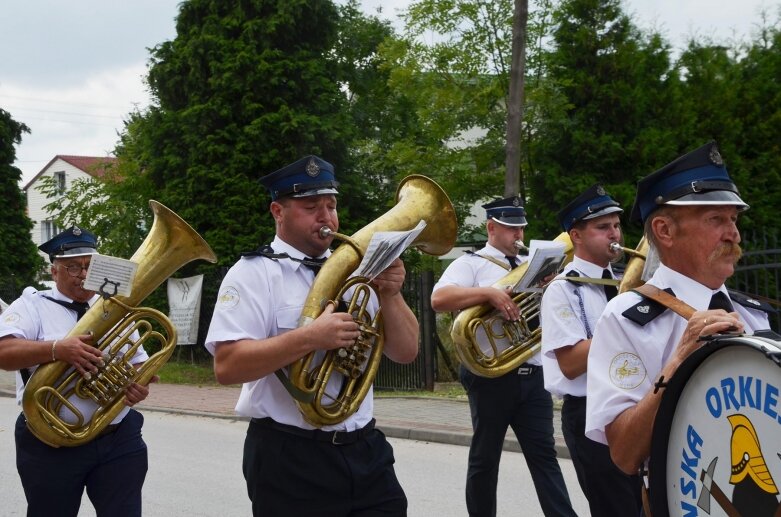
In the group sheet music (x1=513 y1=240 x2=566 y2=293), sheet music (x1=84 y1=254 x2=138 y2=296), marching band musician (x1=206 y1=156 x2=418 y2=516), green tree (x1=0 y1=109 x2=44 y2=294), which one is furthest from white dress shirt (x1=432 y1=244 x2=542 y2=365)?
green tree (x1=0 y1=109 x2=44 y2=294)

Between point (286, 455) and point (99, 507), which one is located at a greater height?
point (286, 455)

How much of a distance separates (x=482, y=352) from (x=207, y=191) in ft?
48.3

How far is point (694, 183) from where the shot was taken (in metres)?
2.73

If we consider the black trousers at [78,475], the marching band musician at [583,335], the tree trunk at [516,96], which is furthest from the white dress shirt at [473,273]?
the tree trunk at [516,96]

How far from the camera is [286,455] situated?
364 centimetres

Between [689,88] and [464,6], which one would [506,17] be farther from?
[689,88]

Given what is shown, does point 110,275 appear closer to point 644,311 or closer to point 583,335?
point 583,335

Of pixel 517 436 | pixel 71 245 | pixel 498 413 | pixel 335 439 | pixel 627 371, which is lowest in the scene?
pixel 517 436

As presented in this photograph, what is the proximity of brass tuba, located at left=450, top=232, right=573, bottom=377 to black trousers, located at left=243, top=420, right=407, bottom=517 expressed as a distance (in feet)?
8.05

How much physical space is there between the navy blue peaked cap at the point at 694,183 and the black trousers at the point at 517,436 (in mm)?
Answer: 3388

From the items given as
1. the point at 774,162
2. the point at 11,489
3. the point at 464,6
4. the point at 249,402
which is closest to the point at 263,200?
the point at 464,6

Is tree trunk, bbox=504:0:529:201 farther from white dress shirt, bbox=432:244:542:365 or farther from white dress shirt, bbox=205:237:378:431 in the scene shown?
white dress shirt, bbox=205:237:378:431

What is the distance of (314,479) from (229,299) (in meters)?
0.72

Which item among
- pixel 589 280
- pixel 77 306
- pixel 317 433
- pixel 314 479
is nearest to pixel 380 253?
pixel 317 433
